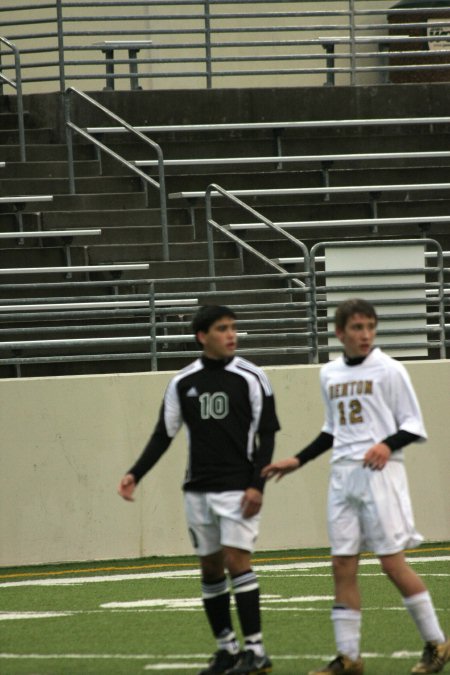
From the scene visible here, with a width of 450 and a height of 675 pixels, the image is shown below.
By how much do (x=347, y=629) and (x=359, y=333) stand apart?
1.33 metres

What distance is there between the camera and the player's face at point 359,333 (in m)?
7.17

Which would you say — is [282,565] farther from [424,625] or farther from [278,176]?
[278,176]

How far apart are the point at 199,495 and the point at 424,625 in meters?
1.18

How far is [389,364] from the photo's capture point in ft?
23.7

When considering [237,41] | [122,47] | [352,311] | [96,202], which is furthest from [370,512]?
[237,41]

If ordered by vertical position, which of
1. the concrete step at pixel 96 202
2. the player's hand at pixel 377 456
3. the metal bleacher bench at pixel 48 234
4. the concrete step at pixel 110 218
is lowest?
the player's hand at pixel 377 456

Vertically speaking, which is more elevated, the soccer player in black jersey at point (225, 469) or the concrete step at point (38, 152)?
the concrete step at point (38, 152)

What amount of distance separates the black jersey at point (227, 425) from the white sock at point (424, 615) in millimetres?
864

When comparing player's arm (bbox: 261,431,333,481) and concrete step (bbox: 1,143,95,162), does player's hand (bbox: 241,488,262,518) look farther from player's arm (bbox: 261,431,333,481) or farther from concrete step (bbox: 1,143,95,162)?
concrete step (bbox: 1,143,95,162)

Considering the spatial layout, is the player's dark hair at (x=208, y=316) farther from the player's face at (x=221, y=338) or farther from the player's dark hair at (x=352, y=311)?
the player's dark hair at (x=352, y=311)

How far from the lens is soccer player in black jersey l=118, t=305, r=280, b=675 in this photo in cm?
726

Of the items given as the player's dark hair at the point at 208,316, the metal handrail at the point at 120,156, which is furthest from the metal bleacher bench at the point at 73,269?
the player's dark hair at the point at 208,316

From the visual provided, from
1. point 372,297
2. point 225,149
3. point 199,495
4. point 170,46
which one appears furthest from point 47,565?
point 170,46

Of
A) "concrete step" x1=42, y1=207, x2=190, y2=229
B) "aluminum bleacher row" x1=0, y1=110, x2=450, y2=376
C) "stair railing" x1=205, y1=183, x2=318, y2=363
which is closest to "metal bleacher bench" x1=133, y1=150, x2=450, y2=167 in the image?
"aluminum bleacher row" x1=0, y1=110, x2=450, y2=376
